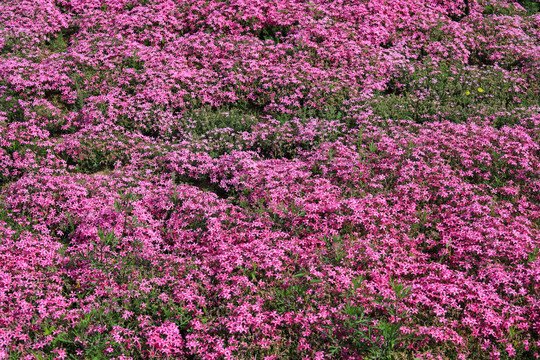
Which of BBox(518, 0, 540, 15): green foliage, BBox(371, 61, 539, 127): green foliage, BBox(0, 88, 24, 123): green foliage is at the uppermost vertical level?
BBox(518, 0, 540, 15): green foliage

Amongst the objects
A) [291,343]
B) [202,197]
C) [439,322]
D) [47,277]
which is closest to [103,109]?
[202,197]

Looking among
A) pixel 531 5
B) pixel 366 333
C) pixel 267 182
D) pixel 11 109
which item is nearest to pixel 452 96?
pixel 267 182

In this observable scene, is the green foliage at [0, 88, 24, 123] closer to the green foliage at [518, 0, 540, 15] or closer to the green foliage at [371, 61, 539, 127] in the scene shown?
the green foliage at [371, 61, 539, 127]

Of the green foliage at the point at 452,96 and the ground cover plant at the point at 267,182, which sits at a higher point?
the green foliage at the point at 452,96

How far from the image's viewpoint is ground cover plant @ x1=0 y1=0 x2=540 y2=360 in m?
5.88

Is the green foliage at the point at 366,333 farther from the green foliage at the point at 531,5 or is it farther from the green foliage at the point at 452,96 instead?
the green foliage at the point at 531,5

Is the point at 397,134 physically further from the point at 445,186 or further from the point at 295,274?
the point at 295,274

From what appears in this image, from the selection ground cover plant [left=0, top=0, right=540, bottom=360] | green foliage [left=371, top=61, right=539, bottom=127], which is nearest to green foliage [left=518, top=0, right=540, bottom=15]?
ground cover plant [left=0, top=0, right=540, bottom=360]

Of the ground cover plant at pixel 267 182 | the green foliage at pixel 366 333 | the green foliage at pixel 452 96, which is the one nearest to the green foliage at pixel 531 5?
the ground cover plant at pixel 267 182

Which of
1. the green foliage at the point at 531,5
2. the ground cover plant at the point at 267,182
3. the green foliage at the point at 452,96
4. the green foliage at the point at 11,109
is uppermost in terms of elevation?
the green foliage at the point at 531,5

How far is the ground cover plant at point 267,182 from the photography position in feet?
19.3

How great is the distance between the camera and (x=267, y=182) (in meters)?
8.66

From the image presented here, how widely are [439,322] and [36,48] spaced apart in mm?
14461

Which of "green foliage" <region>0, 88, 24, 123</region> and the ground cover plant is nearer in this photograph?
the ground cover plant
